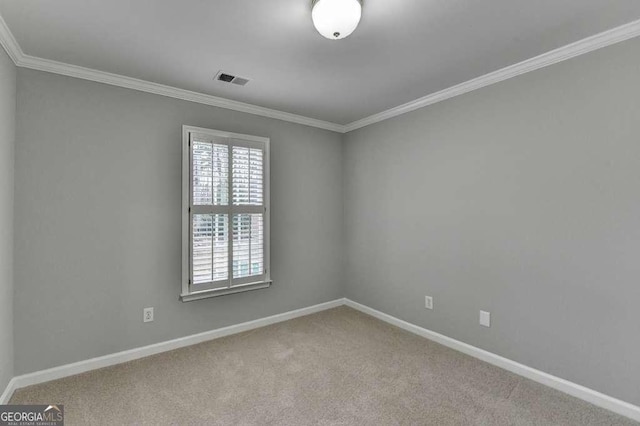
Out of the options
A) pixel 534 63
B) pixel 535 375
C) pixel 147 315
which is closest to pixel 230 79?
pixel 147 315

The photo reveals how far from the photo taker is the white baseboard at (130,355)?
2.29 m

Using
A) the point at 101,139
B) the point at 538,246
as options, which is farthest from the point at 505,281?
the point at 101,139

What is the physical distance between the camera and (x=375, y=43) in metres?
2.13

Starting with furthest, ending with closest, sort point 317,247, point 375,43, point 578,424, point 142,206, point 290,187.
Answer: point 317,247 < point 290,187 < point 142,206 < point 375,43 < point 578,424

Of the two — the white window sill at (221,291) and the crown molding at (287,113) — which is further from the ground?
the crown molding at (287,113)

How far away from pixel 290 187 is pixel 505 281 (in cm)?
236

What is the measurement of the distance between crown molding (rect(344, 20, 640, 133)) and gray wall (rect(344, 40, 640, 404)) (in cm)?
5

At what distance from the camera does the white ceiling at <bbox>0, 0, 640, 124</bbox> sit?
1.76 meters

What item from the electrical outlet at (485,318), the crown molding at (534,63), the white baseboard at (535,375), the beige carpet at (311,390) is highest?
the crown molding at (534,63)

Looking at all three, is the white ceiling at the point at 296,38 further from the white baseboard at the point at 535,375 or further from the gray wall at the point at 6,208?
the white baseboard at the point at 535,375

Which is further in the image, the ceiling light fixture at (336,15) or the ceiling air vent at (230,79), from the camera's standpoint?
the ceiling air vent at (230,79)

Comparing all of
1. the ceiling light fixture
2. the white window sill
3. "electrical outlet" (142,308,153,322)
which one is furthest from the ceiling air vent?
"electrical outlet" (142,308,153,322)

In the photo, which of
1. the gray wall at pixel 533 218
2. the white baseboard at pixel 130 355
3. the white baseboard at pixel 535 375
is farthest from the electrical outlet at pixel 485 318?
the white baseboard at pixel 130 355

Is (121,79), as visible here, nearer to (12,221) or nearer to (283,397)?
(12,221)
